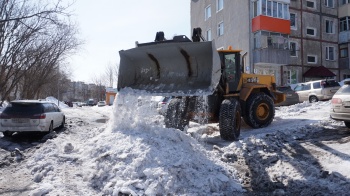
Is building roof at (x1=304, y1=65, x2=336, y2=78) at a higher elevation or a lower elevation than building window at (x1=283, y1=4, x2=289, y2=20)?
lower

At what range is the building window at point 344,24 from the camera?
114 ft

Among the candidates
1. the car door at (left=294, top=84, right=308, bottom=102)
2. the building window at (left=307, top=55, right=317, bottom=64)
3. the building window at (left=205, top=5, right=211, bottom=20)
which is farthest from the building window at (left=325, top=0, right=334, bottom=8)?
the car door at (left=294, top=84, right=308, bottom=102)

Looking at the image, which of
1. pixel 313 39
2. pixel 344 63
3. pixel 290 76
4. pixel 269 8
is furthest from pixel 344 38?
pixel 269 8

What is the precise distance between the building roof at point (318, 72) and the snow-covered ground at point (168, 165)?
78.4ft

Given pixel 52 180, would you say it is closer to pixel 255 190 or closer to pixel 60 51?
pixel 255 190

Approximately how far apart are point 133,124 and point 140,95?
0.88m

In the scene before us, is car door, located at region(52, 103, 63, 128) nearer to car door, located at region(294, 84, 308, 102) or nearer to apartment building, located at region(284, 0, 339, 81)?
car door, located at region(294, 84, 308, 102)

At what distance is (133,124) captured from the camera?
317 inches

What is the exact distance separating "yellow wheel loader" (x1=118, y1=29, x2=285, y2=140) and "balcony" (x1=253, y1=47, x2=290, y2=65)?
1745 centimetres

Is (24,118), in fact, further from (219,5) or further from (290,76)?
(219,5)

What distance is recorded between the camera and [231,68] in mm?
10156

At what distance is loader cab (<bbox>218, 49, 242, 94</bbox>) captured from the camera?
1003 centimetres

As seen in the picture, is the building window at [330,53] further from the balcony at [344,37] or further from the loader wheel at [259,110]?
the loader wheel at [259,110]

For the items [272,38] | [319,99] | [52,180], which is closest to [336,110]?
[52,180]
